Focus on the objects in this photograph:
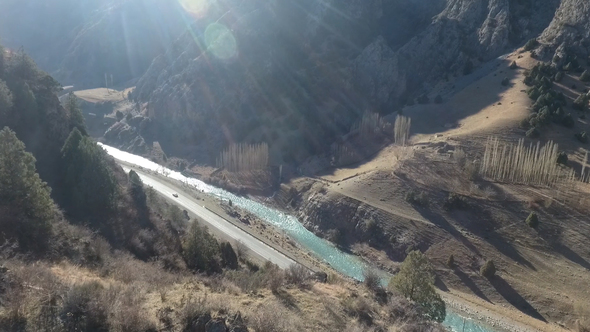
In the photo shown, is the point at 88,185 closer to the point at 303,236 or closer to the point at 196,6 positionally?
the point at 303,236

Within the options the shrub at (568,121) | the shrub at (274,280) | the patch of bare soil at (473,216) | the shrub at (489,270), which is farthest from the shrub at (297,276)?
the shrub at (568,121)

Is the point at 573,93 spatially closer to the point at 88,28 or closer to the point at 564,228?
the point at 564,228

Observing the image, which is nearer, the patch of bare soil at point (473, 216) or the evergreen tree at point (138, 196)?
the evergreen tree at point (138, 196)

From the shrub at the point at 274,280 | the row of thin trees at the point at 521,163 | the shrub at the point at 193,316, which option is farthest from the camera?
the row of thin trees at the point at 521,163

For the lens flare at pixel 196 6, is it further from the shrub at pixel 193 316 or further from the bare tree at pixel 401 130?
the shrub at pixel 193 316

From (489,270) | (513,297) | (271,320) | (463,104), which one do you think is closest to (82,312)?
(271,320)

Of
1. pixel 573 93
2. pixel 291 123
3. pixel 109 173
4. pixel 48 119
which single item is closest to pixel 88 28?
pixel 291 123

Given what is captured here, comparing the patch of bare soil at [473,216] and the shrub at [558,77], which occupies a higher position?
the shrub at [558,77]
